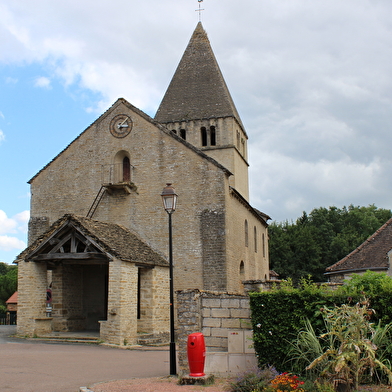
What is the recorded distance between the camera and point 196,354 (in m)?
9.50

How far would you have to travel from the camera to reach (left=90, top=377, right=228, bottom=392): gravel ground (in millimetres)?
8875

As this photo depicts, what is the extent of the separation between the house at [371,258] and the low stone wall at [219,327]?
13857mm

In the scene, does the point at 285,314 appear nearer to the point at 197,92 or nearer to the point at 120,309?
the point at 120,309

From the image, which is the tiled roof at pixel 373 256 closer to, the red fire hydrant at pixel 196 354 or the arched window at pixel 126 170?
the arched window at pixel 126 170

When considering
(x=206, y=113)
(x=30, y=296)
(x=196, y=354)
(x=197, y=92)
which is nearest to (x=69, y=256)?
(x=30, y=296)

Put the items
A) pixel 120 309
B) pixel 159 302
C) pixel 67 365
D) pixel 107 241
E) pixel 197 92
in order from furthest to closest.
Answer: pixel 197 92, pixel 159 302, pixel 107 241, pixel 120 309, pixel 67 365

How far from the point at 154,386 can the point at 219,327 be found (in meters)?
1.95

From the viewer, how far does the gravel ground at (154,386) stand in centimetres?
888

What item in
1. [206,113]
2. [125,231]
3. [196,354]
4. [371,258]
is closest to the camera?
[196,354]

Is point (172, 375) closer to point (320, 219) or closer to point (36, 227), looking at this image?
point (36, 227)

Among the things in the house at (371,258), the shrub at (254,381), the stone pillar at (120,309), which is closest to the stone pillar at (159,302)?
the stone pillar at (120,309)

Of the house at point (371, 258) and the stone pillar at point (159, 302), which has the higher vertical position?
the house at point (371, 258)

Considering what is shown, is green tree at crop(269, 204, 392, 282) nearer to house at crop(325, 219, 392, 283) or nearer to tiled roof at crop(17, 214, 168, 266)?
house at crop(325, 219, 392, 283)

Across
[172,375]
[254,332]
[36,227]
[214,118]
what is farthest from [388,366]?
[214,118]
